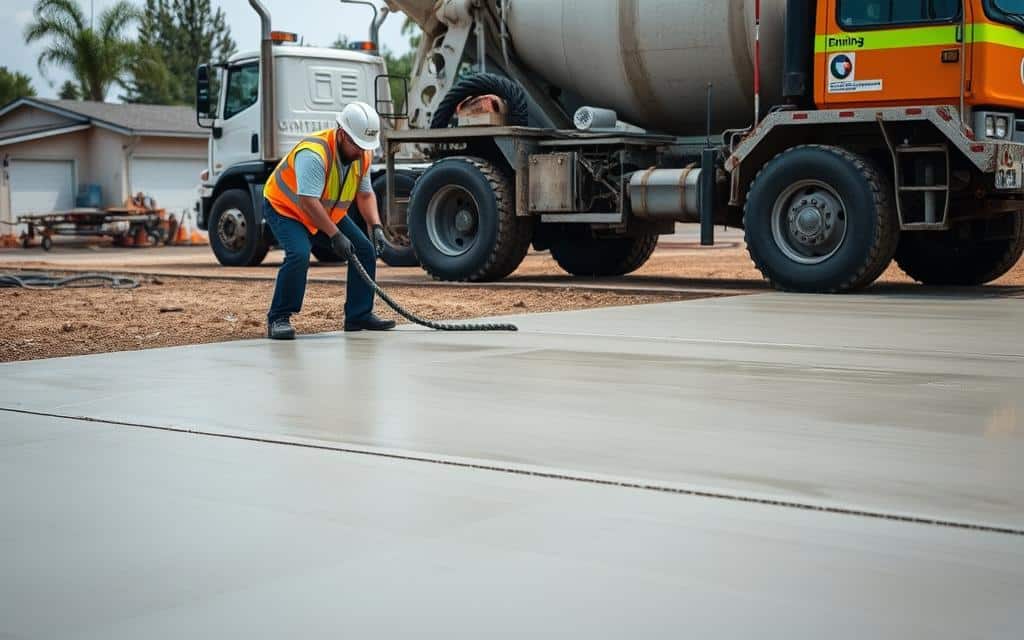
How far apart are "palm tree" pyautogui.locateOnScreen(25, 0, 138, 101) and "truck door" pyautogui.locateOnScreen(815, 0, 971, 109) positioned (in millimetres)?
40592

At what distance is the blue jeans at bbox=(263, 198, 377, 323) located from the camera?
33.0ft

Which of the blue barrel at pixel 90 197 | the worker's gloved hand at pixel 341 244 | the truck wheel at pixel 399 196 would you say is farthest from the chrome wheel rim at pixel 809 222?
the blue barrel at pixel 90 197

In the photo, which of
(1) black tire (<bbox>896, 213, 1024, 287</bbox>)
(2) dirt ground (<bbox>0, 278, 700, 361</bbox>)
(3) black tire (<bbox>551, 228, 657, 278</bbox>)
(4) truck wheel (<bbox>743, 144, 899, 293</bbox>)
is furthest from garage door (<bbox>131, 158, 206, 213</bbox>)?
(4) truck wheel (<bbox>743, 144, 899, 293</bbox>)

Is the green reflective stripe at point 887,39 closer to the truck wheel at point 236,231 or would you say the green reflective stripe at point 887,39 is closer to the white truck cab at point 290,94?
the white truck cab at point 290,94

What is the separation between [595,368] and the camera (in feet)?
26.9

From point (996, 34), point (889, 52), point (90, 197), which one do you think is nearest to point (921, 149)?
point (889, 52)

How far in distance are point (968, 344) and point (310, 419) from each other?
4.86m

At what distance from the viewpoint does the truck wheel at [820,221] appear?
13.5 metres

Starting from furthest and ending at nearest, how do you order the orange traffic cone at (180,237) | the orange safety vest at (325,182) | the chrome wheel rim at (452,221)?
the orange traffic cone at (180,237) → the chrome wheel rim at (452,221) → the orange safety vest at (325,182)

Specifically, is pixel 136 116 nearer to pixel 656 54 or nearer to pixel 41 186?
pixel 41 186

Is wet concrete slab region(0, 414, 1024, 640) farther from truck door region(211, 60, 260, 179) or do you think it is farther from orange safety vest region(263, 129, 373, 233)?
truck door region(211, 60, 260, 179)

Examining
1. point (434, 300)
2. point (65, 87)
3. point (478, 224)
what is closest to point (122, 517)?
point (434, 300)

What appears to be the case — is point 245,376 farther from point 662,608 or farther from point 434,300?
point 434,300

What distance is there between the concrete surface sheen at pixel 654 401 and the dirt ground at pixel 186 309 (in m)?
1.21
